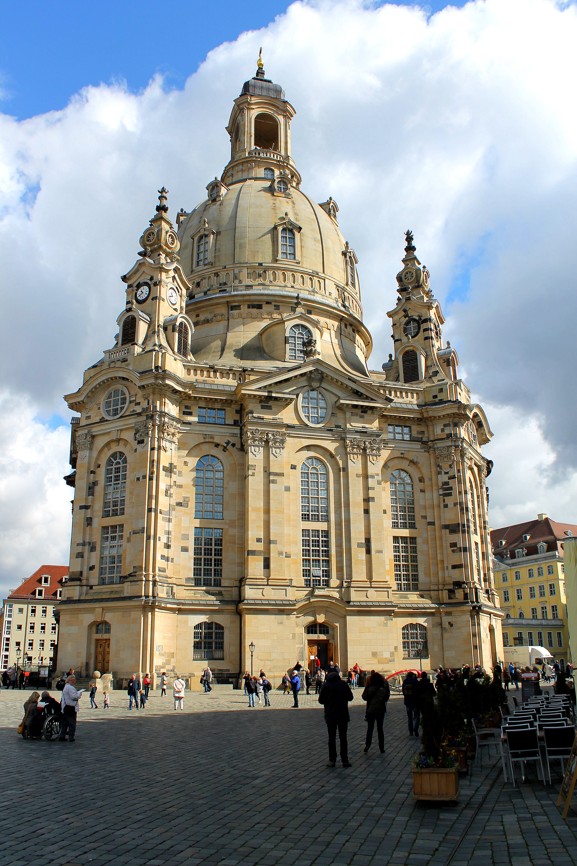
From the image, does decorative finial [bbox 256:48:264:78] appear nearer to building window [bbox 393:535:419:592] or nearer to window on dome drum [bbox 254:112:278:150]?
window on dome drum [bbox 254:112:278:150]

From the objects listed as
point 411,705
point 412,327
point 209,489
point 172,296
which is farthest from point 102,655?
point 412,327

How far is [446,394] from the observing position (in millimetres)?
56531

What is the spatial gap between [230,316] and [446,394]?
17413mm

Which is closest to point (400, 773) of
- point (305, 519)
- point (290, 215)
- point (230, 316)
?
point (305, 519)

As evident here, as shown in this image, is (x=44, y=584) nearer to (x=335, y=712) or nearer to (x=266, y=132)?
(x=266, y=132)

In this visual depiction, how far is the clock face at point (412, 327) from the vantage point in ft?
205


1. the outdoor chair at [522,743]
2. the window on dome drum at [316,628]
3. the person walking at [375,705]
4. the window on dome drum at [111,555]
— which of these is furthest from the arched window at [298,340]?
the outdoor chair at [522,743]

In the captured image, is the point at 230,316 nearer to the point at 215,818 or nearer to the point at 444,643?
the point at 444,643

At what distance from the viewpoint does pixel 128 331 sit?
2130 inches

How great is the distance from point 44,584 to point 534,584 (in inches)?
2492

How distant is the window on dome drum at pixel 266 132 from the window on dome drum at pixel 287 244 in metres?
17.4

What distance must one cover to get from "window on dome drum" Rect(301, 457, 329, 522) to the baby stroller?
29247mm

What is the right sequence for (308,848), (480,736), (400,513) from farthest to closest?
1. (400,513)
2. (480,736)
3. (308,848)

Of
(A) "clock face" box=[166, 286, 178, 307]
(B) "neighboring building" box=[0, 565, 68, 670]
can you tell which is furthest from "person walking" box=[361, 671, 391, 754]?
(B) "neighboring building" box=[0, 565, 68, 670]
